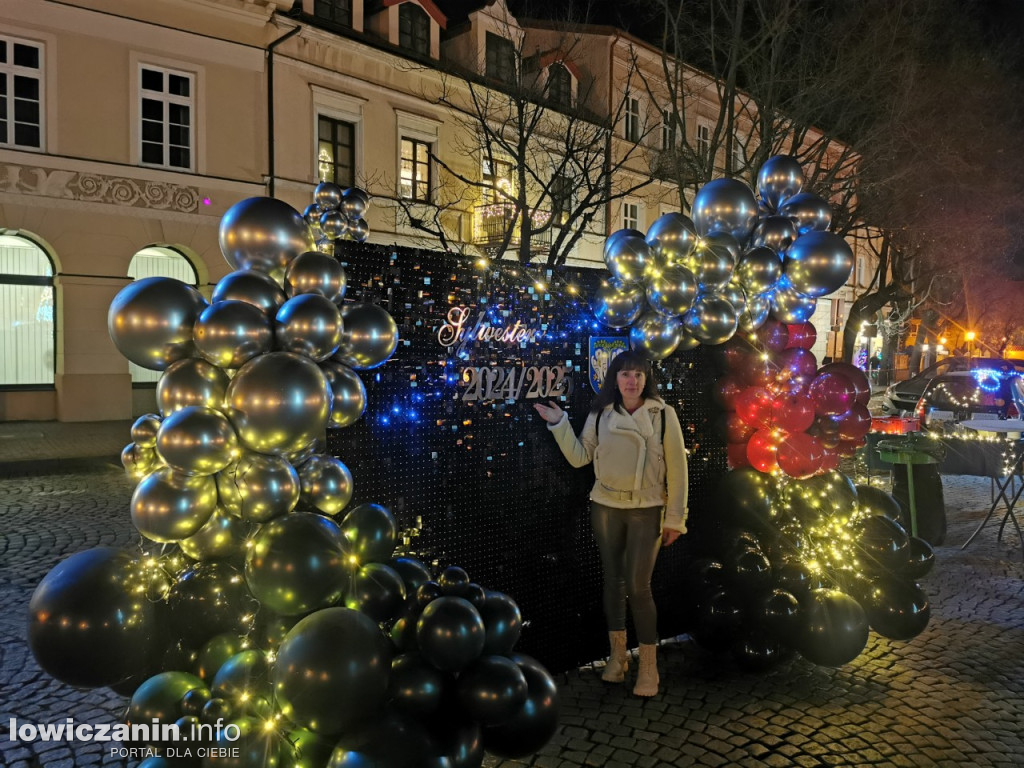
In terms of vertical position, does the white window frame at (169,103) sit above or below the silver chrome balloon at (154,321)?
above

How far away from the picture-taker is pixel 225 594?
286 centimetres

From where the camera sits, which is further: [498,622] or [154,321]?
[498,622]

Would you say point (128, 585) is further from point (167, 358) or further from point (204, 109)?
point (204, 109)

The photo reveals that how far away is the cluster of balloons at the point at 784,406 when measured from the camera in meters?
4.76

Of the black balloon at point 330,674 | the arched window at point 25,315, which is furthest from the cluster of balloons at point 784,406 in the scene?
the arched window at point 25,315

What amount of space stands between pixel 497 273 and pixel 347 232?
1018mm

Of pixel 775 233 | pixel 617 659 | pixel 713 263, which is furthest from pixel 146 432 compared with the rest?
pixel 775 233

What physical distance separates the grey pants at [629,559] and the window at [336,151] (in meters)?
15.3

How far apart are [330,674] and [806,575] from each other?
3.25 metres

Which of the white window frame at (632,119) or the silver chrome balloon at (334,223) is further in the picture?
the white window frame at (632,119)

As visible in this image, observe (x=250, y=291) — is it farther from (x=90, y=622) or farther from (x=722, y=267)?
(x=722, y=267)

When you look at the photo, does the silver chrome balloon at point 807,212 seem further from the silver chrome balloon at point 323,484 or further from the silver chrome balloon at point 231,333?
the silver chrome balloon at point 231,333

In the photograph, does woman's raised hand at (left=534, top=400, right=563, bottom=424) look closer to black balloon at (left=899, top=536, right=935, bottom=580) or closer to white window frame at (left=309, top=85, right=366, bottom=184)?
black balloon at (left=899, top=536, right=935, bottom=580)

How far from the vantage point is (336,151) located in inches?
696
